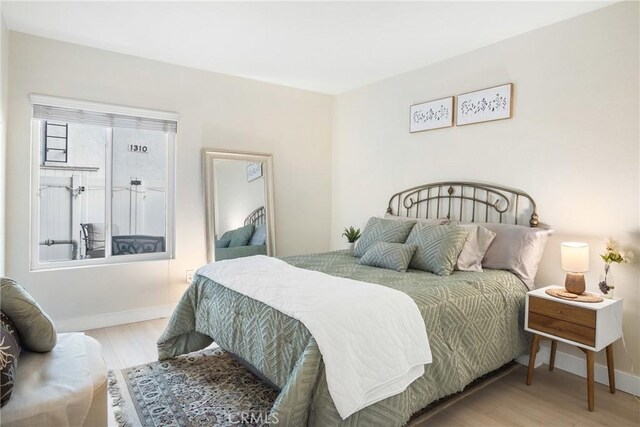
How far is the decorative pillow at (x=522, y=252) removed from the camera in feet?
8.84

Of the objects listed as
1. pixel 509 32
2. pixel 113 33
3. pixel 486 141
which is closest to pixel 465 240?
pixel 486 141

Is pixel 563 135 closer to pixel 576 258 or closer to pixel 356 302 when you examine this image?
pixel 576 258

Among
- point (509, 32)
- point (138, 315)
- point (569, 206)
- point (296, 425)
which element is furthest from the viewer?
point (138, 315)

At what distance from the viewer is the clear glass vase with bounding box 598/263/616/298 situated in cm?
245

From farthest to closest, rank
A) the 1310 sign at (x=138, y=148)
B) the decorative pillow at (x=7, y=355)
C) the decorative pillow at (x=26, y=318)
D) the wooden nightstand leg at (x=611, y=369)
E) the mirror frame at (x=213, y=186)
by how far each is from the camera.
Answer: the mirror frame at (x=213, y=186)
the 1310 sign at (x=138, y=148)
the wooden nightstand leg at (x=611, y=369)
the decorative pillow at (x=26, y=318)
the decorative pillow at (x=7, y=355)

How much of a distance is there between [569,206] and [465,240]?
76cm

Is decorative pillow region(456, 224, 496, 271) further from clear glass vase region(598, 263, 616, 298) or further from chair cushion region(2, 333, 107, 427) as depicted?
chair cushion region(2, 333, 107, 427)

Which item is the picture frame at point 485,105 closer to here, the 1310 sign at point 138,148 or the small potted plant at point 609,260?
the small potted plant at point 609,260

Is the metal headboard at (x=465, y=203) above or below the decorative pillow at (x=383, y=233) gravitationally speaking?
above

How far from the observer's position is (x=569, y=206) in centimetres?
272

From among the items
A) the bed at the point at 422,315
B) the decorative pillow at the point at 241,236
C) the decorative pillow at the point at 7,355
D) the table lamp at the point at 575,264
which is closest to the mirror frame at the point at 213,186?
the decorative pillow at the point at 241,236

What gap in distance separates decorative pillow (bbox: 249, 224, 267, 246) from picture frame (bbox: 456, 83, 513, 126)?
7.48ft

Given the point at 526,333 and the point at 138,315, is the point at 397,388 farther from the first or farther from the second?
the point at 138,315

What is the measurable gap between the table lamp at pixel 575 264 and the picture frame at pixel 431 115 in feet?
5.12
